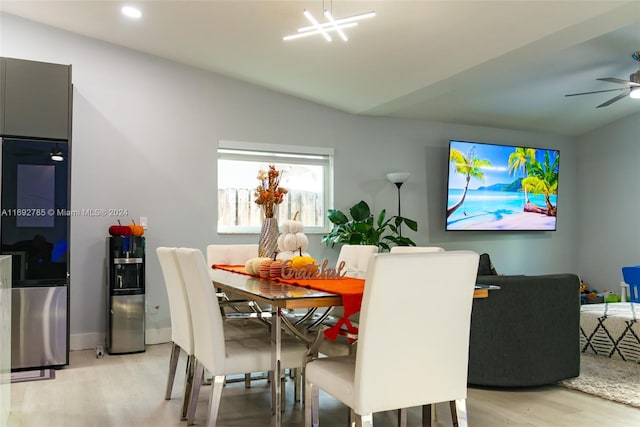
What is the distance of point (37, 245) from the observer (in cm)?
415

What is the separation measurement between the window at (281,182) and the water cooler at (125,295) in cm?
110

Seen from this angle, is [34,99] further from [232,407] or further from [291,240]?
[232,407]

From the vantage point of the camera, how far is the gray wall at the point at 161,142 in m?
4.97

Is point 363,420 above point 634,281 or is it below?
below

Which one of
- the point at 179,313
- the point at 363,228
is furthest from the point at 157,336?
the point at 179,313

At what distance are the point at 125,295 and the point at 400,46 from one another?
3189mm

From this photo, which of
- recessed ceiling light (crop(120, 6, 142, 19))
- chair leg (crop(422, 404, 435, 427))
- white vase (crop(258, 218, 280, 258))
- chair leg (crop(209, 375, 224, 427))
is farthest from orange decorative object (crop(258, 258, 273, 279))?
recessed ceiling light (crop(120, 6, 142, 19))

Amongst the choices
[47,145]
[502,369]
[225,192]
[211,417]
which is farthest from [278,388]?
[225,192]

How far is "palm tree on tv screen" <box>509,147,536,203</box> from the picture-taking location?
282 inches

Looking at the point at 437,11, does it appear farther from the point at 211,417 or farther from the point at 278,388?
the point at 211,417

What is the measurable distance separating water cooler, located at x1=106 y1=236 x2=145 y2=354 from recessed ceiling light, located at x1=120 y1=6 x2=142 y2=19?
187cm

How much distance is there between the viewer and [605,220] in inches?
302

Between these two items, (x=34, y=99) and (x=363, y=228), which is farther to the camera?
(x=363, y=228)

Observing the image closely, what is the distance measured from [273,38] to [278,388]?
3.08 metres
